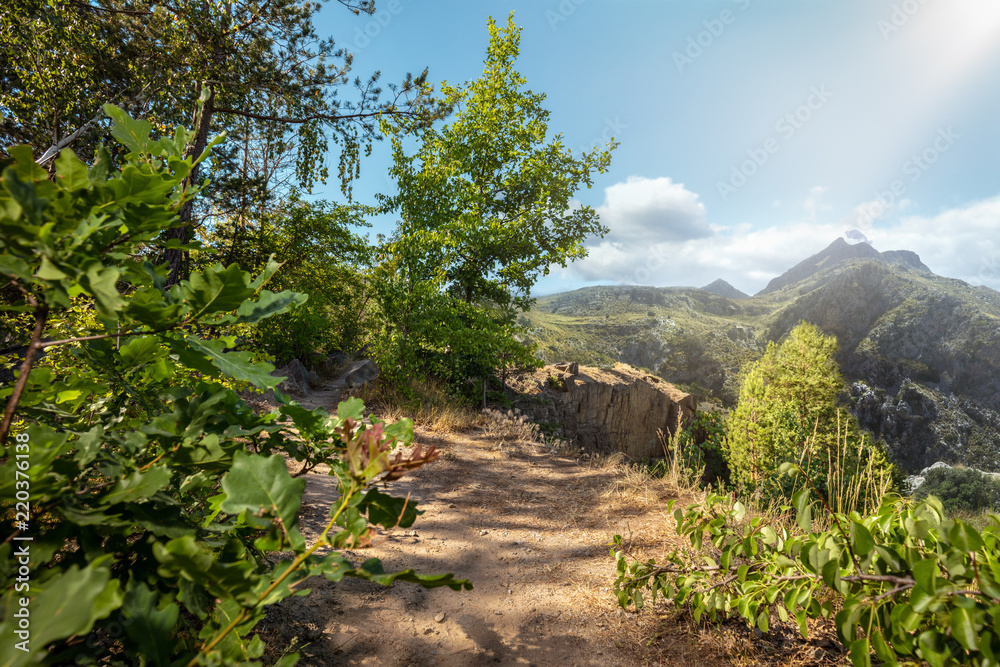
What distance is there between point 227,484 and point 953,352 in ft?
353

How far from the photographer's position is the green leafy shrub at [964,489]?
66.7ft

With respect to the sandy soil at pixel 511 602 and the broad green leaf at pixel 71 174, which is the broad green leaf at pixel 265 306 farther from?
the sandy soil at pixel 511 602

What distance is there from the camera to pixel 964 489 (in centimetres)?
2167

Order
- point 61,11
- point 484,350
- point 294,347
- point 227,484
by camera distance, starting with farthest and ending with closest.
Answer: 1. point 294,347
2. point 484,350
3. point 61,11
4. point 227,484

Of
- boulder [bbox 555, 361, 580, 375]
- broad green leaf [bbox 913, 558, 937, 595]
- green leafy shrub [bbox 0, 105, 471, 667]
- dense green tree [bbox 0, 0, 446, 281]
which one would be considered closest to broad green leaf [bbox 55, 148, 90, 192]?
green leafy shrub [bbox 0, 105, 471, 667]

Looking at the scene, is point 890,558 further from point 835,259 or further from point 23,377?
point 835,259

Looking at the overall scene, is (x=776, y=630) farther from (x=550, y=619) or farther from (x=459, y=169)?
(x=459, y=169)

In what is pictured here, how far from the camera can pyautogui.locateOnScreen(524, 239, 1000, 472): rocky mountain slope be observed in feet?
196

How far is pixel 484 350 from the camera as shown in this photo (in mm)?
8766

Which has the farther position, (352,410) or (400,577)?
(352,410)

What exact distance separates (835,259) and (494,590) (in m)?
220

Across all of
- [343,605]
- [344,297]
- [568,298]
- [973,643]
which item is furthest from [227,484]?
[568,298]

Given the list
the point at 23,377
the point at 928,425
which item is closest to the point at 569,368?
the point at 23,377

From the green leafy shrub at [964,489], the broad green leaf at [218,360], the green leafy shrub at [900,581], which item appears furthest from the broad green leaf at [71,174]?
the green leafy shrub at [964,489]
